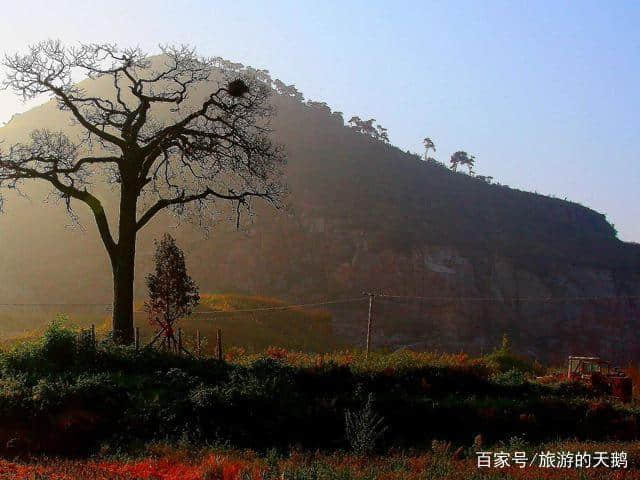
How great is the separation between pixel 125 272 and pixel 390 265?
46.7 metres

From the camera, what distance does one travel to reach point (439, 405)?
1653 cm

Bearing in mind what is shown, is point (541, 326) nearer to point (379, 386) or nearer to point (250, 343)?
point (250, 343)

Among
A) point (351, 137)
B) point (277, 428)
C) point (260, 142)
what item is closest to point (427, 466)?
point (277, 428)

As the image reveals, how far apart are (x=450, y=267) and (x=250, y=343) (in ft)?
129

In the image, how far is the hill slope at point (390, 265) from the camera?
60.3 meters

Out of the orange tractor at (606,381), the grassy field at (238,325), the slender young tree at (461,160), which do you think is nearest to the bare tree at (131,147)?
the grassy field at (238,325)

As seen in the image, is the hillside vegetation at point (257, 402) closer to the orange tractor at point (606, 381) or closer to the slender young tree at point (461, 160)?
the orange tractor at point (606, 381)

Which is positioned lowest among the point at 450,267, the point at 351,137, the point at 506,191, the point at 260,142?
the point at 450,267

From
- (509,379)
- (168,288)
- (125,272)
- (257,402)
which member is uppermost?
(125,272)

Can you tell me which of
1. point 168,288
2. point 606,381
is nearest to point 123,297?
point 168,288

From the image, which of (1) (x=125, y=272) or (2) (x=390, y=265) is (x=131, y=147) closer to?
(1) (x=125, y=272)

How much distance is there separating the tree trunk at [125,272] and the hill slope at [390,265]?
32874 mm

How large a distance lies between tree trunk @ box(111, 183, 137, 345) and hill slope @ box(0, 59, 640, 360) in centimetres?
3287

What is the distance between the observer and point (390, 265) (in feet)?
217
